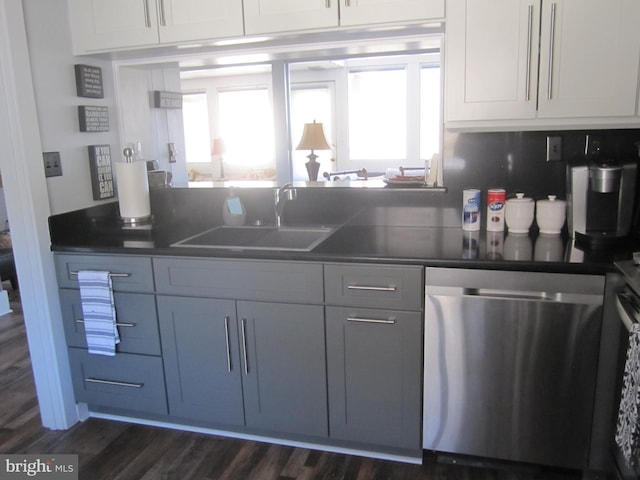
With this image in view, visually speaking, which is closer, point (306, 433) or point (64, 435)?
point (306, 433)

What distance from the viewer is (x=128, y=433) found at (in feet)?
7.60

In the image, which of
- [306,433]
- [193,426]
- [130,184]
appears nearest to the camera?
[306,433]

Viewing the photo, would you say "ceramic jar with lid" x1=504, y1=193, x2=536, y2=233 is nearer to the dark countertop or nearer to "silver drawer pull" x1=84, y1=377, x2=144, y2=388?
the dark countertop

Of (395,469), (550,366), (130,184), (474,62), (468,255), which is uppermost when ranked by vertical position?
(474,62)

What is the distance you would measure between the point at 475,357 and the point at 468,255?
37cm

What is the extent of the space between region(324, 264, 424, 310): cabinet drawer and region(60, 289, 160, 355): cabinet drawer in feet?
2.59

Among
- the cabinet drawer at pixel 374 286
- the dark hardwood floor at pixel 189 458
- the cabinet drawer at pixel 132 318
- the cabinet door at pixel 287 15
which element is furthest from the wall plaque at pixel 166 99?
the dark hardwood floor at pixel 189 458

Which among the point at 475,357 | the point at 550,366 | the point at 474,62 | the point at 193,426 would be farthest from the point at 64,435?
the point at 474,62

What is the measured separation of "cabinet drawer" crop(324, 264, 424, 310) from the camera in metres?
1.83

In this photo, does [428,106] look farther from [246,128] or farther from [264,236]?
[264,236]

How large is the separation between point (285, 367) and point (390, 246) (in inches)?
25.0

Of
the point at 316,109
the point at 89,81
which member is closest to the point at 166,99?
the point at 89,81

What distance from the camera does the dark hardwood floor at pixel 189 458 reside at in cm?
197

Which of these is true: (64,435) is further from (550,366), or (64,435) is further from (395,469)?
(550,366)
